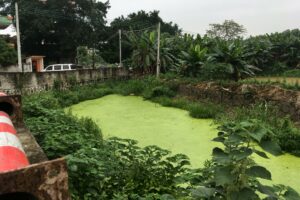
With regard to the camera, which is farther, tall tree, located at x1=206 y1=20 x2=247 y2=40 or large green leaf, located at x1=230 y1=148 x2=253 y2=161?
tall tree, located at x1=206 y1=20 x2=247 y2=40

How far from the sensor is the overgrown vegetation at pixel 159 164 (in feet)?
4.15

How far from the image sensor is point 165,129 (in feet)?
18.6

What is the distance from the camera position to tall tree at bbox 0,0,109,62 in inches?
699

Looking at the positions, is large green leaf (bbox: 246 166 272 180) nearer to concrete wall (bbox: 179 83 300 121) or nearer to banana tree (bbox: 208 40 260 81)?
concrete wall (bbox: 179 83 300 121)

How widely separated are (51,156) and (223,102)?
587cm

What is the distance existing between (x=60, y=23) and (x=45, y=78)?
416 inches

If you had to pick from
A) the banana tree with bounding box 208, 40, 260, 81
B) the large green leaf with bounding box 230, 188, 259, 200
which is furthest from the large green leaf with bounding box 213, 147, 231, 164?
the banana tree with bounding box 208, 40, 260, 81

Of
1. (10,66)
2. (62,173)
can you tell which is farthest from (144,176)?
(10,66)

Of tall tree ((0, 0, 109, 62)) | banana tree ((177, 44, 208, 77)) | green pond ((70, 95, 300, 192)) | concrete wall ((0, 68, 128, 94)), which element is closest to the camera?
green pond ((70, 95, 300, 192))

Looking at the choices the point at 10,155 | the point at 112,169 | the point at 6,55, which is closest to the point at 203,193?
the point at 10,155

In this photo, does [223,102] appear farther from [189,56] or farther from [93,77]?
[93,77]

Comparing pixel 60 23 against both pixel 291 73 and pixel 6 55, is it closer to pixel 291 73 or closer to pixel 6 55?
pixel 6 55

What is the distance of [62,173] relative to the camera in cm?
96

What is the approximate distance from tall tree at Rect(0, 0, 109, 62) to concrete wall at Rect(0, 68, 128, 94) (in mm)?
7165
